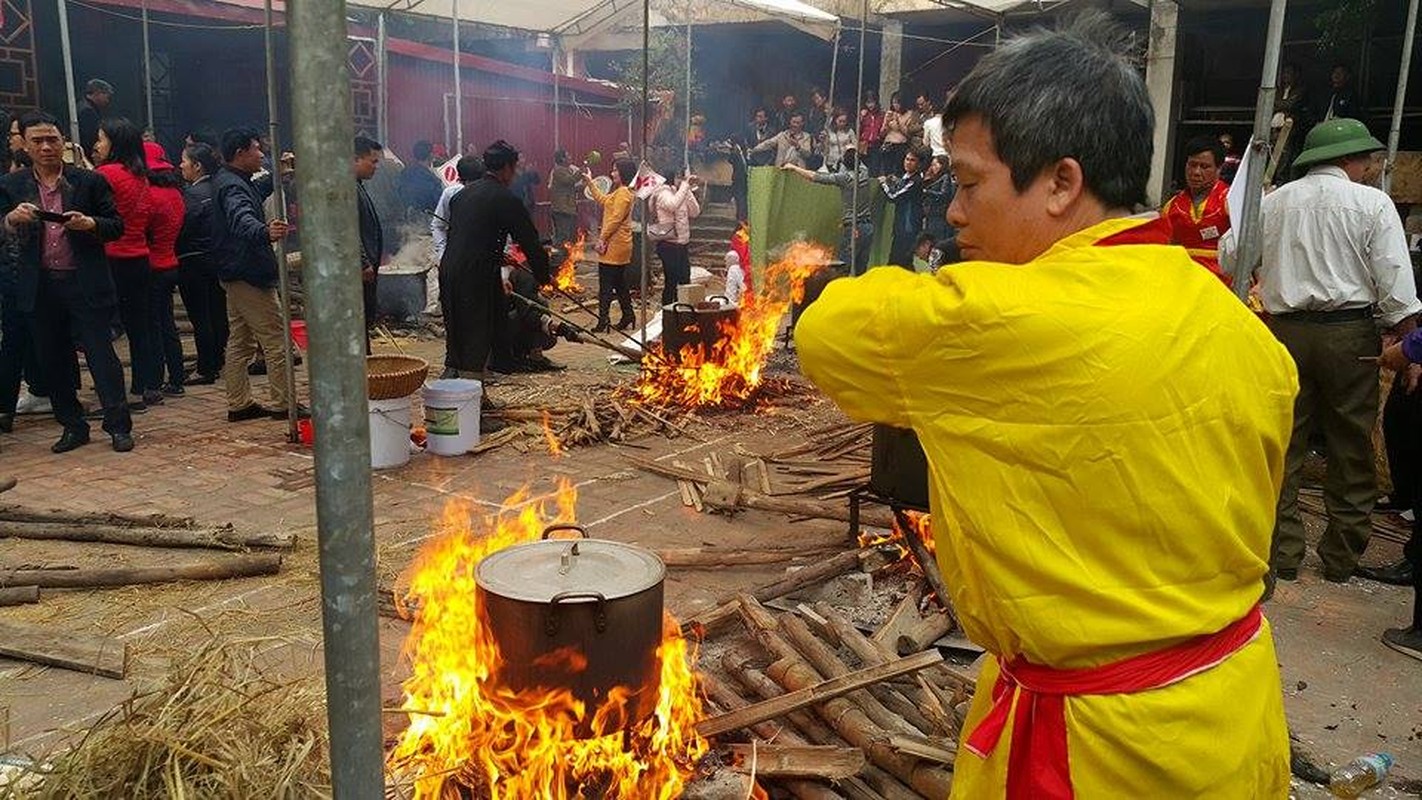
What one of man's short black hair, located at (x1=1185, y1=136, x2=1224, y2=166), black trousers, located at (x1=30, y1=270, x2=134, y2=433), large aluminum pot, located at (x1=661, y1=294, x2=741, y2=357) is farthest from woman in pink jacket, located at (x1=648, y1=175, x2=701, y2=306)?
man's short black hair, located at (x1=1185, y1=136, x2=1224, y2=166)

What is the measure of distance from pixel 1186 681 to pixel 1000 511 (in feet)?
1.38

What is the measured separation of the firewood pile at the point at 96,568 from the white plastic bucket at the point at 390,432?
1433mm

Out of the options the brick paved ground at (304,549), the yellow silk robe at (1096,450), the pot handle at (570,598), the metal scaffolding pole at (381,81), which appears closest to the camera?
the yellow silk robe at (1096,450)

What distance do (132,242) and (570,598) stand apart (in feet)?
23.6

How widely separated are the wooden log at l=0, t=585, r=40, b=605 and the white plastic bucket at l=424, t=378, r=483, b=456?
3095 millimetres

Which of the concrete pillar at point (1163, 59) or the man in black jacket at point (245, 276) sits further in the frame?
the concrete pillar at point (1163, 59)

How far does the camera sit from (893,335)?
159 cm

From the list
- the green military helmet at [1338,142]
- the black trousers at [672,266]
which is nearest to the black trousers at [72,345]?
the black trousers at [672,266]

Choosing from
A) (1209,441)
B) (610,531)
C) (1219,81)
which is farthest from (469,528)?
(1219,81)

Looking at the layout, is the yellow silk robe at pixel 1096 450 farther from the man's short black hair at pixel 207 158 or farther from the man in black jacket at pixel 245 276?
the man's short black hair at pixel 207 158

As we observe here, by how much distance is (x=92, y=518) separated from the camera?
240 inches

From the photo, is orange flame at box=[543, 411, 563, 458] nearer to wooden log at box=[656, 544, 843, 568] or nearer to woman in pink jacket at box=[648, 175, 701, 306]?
wooden log at box=[656, 544, 843, 568]

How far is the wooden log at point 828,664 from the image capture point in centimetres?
380

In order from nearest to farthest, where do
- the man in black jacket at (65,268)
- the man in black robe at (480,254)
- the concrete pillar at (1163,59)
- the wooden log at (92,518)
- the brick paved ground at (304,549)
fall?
the brick paved ground at (304,549)
the wooden log at (92,518)
the man in black jacket at (65,268)
the man in black robe at (480,254)
the concrete pillar at (1163,59)
